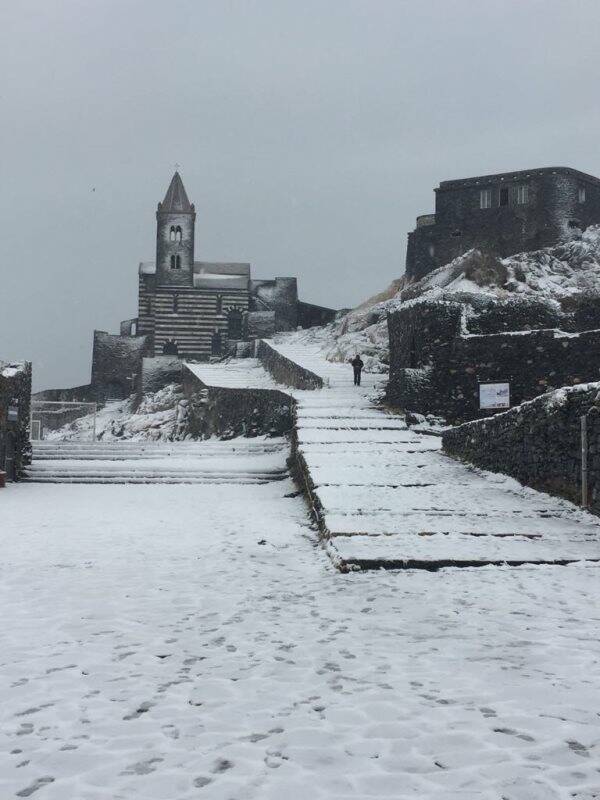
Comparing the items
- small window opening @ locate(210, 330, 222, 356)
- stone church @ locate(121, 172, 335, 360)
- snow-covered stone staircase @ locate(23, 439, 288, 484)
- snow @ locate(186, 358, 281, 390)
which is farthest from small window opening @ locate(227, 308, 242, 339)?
snow-covered stone staircase @ locate(23, 439, 288, 484)

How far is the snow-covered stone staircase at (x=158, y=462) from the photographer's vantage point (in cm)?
1458

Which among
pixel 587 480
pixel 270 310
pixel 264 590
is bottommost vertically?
pixel 264 590

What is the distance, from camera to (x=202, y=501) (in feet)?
38.4

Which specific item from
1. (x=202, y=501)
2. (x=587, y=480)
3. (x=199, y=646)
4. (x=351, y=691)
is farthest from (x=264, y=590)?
(x=202, y=501)

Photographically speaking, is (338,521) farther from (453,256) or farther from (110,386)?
(110,386)

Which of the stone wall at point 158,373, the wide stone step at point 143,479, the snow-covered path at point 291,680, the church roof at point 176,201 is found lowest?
the snow-covered path at point 291,680

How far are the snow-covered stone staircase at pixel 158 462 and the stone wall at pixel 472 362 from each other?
3765 millimetres

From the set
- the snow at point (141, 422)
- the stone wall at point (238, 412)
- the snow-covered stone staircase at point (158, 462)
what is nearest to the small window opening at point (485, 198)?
the snow at point (141, 422)

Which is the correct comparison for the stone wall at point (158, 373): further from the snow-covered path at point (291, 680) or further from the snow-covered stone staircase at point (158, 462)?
the snow-covered path at point (291, 680)

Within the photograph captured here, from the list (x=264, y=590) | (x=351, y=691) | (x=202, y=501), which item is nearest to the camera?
(x=351, y=691)

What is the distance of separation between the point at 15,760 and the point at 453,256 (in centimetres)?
4195

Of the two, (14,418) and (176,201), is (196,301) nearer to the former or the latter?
(176,201)

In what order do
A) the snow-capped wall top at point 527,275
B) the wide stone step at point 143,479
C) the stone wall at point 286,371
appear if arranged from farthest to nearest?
1. the snow-capped wall top at point 527,275
2. the stone wall at point 286,371
3. the wide stone step at point 143,479

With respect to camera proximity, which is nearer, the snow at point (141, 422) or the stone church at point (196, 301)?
the snow at point (141, 422)
